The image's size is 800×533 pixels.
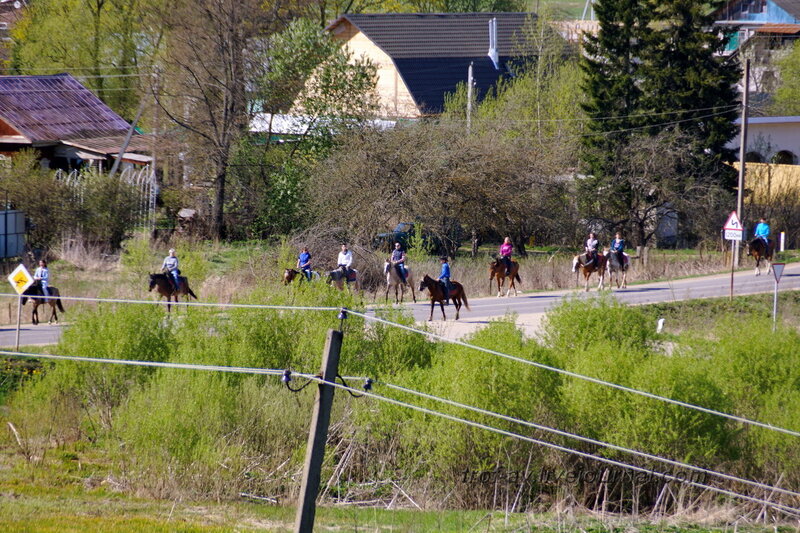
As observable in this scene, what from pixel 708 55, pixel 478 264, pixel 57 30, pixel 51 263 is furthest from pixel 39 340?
pixel 57 30

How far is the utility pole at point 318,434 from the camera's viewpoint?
977cm

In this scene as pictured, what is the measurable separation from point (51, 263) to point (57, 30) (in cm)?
3464

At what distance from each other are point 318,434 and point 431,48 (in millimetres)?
60269

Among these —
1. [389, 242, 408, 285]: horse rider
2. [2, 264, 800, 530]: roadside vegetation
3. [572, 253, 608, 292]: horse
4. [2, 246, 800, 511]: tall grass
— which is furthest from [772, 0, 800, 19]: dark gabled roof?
[2, 246, 800, 511]: tall grass

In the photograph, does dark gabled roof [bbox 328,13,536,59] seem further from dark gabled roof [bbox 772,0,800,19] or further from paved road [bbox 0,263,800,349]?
dark gabled roof [bbox 772,0,800,19]

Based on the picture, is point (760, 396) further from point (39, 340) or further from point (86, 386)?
point (39, 340)

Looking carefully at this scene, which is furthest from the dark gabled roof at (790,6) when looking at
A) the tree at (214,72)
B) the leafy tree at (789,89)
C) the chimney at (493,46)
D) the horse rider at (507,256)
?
the horse rider at (507,256)

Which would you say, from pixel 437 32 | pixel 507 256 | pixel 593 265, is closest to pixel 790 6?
pixel 437 32

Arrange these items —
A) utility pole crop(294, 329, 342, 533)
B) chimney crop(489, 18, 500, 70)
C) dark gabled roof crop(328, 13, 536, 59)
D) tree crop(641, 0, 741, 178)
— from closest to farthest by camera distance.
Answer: utility pole crop(294, 329, 342, 533) → tree crop(641, 0, 741, 178) → chimney crop(489, 18, 500, 70) → dark gabled roof crop(328, 13, 536, 59)

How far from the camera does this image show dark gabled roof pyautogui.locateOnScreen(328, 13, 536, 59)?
221ft

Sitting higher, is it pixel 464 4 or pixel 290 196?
pixel 464 4

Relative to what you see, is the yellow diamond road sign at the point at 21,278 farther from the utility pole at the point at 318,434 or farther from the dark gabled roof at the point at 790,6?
the dark gabled roof at the point at 790,6

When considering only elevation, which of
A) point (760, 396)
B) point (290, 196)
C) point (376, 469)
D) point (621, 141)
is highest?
point (621, 141)

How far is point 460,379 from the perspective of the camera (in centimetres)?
1591
